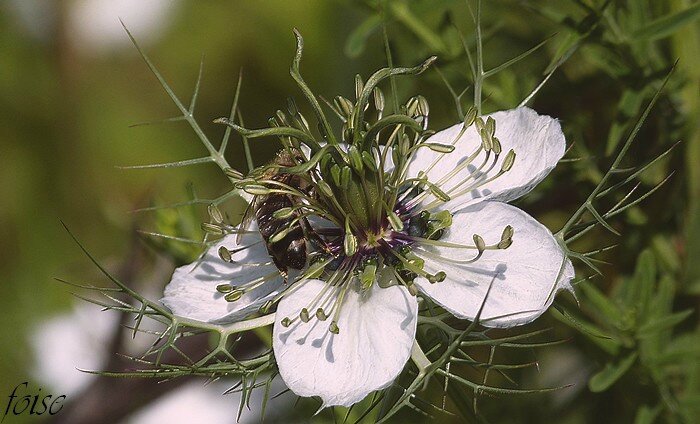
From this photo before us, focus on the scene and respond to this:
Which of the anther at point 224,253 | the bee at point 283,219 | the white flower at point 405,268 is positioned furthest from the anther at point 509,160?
the anther at point 224,253

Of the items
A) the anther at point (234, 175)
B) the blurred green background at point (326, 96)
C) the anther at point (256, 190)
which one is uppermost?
the anther at point (234, 175)

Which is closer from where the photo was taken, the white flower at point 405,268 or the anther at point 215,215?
the white flower at point 405,268

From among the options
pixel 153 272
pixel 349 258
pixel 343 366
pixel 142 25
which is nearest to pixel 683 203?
pixel 349 258

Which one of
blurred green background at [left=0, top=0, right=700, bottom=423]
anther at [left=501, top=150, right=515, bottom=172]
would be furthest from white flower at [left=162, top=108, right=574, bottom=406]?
blurred green background at [left=0, top=0, right=700, bottom=423]

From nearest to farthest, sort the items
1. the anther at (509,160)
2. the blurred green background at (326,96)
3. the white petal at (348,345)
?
the white petal at (348,345), the anther at (509,160), the blurred green background at (326,96)

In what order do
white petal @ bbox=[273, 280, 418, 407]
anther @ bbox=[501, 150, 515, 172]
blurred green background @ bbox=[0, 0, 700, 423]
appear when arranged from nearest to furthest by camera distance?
white petal @ bbox=[273, 280, 418, 407]
anther @ bbox=[501, 150, 515, 172]
blurred green background @ bbox=[0, 0, 700, 423]

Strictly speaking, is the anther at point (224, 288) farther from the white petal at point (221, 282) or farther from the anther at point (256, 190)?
the anther at point (256, 190)

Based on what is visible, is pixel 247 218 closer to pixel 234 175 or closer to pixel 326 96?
pixel 234 175

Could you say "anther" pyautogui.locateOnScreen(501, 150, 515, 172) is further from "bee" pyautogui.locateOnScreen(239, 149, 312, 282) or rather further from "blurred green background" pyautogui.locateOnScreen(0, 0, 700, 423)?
"bee" pyautogui.locateOnScreen(239, 149, 312, 282)
